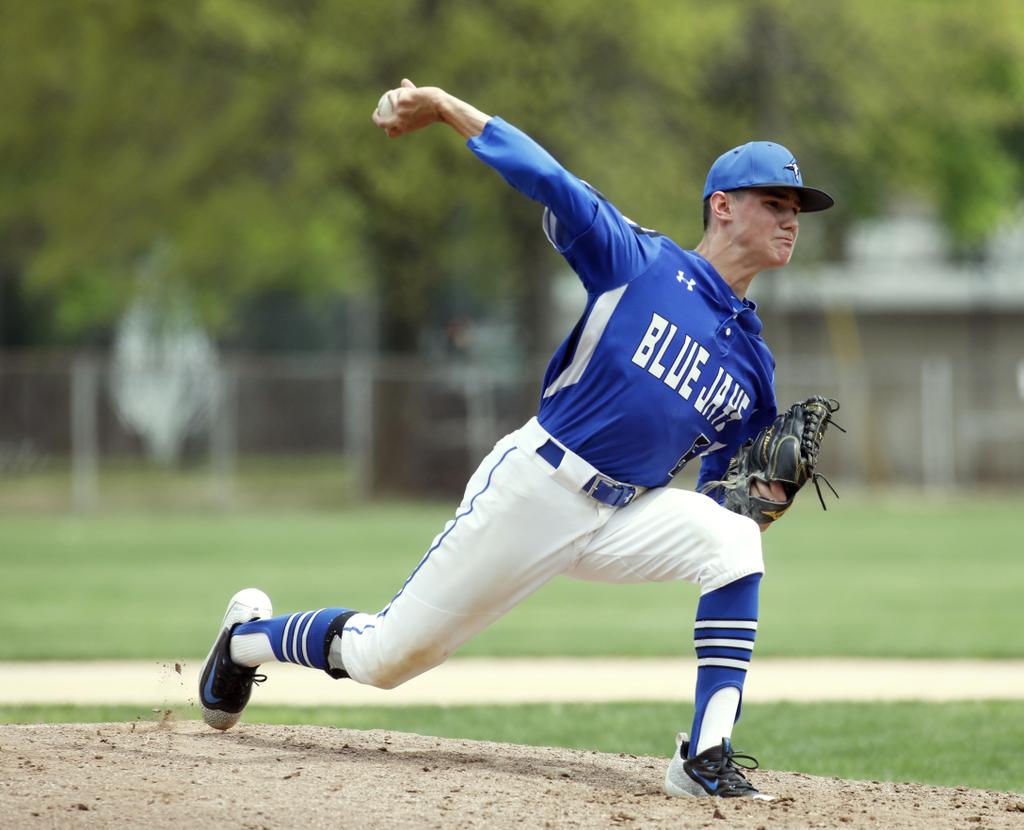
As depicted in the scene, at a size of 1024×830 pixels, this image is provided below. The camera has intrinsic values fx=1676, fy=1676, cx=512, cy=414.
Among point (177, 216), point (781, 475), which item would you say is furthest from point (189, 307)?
point (781, 475)

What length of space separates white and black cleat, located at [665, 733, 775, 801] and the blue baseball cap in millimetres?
1792

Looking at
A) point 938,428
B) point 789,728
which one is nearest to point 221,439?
point 938,428

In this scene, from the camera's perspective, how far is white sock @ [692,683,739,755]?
5281 millimetres

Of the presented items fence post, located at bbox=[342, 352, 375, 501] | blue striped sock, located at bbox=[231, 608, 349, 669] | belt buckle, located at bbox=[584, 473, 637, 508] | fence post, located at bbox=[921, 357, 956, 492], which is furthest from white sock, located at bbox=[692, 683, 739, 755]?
fence post, located at bbox=[921, 357, 956, 492]

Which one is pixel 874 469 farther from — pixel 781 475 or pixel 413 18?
pixel 781 475

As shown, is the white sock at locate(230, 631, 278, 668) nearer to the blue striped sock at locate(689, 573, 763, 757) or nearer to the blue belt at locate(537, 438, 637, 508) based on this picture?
the blue belt at locate(537, 438, 637, 508)

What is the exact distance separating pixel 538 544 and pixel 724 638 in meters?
0.66

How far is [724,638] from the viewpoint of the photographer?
531 cm

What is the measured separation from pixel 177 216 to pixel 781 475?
68.6ft

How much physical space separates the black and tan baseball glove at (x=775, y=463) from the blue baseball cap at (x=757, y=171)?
75cm

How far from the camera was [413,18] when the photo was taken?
24484 mm

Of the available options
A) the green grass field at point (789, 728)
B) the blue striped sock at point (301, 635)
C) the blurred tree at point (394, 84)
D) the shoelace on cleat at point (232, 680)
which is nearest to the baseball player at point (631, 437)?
the blue striped sock at point (301, 635)

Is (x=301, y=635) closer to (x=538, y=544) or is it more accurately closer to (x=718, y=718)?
(x=538, y=544)

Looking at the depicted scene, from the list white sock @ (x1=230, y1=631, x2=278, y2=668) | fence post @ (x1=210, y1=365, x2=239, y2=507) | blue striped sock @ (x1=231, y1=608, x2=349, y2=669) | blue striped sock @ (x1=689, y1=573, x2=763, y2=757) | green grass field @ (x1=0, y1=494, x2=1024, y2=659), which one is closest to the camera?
blue striped sock @ (x1=689, y1=573, x2=763, y2=757)
